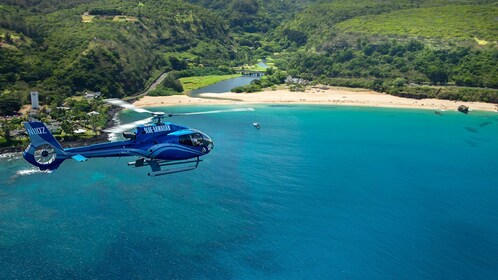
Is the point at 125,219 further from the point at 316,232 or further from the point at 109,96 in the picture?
the point at 109,96

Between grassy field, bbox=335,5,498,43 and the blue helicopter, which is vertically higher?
grassy field, bbox=335,5,498,43

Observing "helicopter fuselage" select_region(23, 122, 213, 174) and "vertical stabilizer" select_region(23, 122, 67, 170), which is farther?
"helicopter fuselage" select_region(23, 122, 213, 174)

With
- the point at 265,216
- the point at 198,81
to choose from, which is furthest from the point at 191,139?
the point at 198,81

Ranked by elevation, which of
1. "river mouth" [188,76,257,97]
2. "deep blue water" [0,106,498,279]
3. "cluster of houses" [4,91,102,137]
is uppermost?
"river mouth" [188,76,257,97]

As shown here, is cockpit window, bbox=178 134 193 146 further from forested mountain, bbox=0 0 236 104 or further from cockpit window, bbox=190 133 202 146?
forested mountain, bbox=0 0 236 104

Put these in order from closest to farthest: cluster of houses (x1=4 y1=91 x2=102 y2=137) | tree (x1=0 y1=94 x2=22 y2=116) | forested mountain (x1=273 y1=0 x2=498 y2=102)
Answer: cluster of houses (x1=4 y1=91 x2=102 y2=137) < tree (x1=0 y1=94 x2=22 y2=116) < forested mountain (x1=273 y1=0 x2=498 y2=102)

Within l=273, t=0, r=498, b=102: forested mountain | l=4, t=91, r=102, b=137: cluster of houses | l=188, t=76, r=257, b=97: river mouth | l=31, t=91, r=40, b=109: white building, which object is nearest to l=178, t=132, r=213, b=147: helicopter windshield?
l=4, t=91, r=102, b=137: cluster of houses
